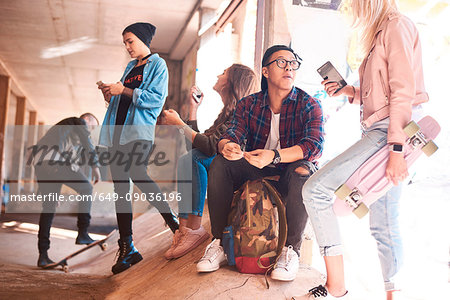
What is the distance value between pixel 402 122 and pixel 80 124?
2.31 m

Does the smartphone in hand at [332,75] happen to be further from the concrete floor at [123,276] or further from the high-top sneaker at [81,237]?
the high-top sneaker at [81,237]

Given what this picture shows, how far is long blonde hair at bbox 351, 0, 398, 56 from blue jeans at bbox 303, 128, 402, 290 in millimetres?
399

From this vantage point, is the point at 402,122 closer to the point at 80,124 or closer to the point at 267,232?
the point at 267,232

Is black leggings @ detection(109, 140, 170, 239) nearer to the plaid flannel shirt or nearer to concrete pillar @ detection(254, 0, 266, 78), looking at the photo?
the plaid flannel shirt

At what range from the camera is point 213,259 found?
6.63 ft

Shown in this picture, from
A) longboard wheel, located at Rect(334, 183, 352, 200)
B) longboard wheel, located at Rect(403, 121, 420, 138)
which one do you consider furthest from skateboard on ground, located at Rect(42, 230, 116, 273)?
longboard wheel, located at Rect(403, 121, 420, 138)

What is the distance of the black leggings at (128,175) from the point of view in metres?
2.46

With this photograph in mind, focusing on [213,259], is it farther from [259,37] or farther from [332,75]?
[259,37]

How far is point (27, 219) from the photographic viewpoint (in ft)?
10.4

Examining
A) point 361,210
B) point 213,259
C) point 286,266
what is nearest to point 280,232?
point 286,266

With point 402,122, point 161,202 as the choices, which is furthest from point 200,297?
point 402,122

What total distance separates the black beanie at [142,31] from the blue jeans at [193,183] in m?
0.79

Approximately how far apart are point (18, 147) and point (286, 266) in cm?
983

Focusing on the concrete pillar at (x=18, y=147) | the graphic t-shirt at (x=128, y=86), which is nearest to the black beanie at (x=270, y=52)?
the graphic t-shirt at (x=128, y=86)
